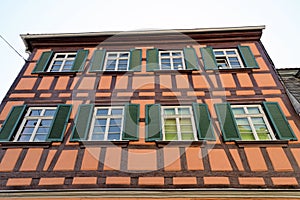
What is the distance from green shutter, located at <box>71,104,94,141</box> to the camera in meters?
6.71

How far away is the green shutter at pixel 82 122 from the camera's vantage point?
22.0 feet

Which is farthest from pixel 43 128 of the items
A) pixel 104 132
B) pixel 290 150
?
pixel 290 150

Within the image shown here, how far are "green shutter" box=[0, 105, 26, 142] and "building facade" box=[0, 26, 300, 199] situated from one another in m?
0.03

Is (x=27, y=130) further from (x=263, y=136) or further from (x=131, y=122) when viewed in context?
(x=263, y=136)

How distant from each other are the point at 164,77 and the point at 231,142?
3.00 meters

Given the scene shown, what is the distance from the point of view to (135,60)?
926 cm

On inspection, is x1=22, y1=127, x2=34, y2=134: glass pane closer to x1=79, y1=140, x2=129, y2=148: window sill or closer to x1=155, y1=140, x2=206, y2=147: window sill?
x1=79, y1=140, x2=129, y2=148: window sill

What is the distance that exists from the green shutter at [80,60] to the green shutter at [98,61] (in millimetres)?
303

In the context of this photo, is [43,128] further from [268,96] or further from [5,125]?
[268,96]

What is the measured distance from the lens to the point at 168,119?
7.31m

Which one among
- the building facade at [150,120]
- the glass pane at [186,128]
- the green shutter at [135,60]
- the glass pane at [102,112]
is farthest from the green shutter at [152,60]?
the glass pane at [186,128]

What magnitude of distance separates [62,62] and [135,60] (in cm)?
254

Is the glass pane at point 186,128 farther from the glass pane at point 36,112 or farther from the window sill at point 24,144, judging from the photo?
the glass pane at point 36,112

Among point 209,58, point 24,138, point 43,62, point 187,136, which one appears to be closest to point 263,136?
point 187,136
